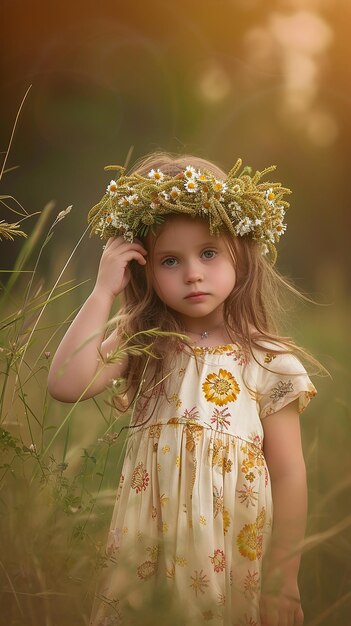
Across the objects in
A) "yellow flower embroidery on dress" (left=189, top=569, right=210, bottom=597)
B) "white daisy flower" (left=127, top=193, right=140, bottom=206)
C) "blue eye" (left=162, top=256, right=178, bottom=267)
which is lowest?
"yellow flower embroidery on dress" (left=189, top=569, right=210, bottom=597)

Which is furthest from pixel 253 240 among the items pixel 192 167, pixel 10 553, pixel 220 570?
pixel 10 553

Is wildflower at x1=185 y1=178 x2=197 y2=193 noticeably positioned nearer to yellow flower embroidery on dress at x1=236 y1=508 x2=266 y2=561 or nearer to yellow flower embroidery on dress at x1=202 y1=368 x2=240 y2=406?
yellow flower embroidery on dress at x1=202 y1=368 x2=240 y2=406

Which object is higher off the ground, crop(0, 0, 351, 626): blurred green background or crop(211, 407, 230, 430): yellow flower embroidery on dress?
crop(0, 0, 351, 626): blurred green background

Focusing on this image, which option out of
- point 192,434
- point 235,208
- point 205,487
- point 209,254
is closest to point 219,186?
point 235,208

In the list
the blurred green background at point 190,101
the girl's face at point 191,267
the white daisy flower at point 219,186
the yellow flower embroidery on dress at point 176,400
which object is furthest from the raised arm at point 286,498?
the blurred green background at point 190,101

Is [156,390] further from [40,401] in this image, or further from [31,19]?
[31,19]

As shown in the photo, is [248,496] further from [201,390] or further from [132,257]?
[132,257]

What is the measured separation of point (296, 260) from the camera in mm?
4246

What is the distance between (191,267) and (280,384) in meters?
0.38

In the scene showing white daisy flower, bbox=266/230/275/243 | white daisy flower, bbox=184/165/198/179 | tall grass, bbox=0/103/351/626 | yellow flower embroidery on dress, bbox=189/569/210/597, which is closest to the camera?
tall grass, bbox=0/103/351/626

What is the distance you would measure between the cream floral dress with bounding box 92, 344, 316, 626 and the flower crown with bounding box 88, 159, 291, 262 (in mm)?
328

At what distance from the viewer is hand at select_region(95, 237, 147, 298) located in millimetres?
2211

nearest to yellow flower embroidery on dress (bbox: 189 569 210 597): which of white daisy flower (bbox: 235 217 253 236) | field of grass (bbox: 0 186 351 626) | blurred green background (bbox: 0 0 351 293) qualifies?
field of grass (bbox: 0 186 351 626)

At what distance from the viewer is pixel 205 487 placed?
2.04 meters
